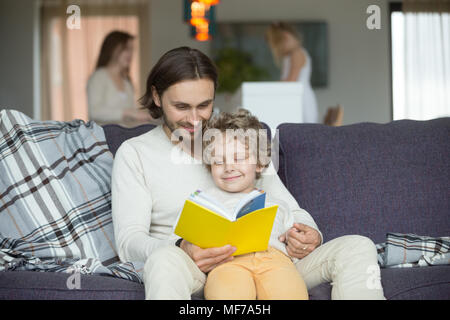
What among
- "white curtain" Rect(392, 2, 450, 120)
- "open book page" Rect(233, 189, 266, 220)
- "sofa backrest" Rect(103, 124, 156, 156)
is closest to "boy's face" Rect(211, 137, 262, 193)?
"open book page" Rect(233, 189, 266, 220)

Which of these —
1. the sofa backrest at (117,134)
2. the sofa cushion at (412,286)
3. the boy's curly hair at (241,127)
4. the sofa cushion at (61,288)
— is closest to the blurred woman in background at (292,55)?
the sofa backrest at (117,134)

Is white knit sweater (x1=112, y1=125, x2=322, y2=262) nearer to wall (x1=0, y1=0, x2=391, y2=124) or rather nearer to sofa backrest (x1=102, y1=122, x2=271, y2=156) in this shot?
sofa backrest (x1=102, y1=122, x2=271, y2=156)

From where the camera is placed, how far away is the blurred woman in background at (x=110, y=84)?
4008mm

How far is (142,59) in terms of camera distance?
19.3 feet

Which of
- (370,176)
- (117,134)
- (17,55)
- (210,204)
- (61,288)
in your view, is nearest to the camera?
(210,204)

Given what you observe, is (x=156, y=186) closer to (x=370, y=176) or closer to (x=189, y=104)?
(x=189, y=104)

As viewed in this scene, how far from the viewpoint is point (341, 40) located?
19.3 feet

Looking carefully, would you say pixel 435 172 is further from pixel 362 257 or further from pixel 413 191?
pixel 362 257

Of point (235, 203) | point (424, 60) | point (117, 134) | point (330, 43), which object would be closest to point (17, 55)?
point (330, 43)

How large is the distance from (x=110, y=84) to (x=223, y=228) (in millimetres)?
3032

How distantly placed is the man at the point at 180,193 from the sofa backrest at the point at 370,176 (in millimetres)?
207

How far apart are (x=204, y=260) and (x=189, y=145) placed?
0.54 meters
